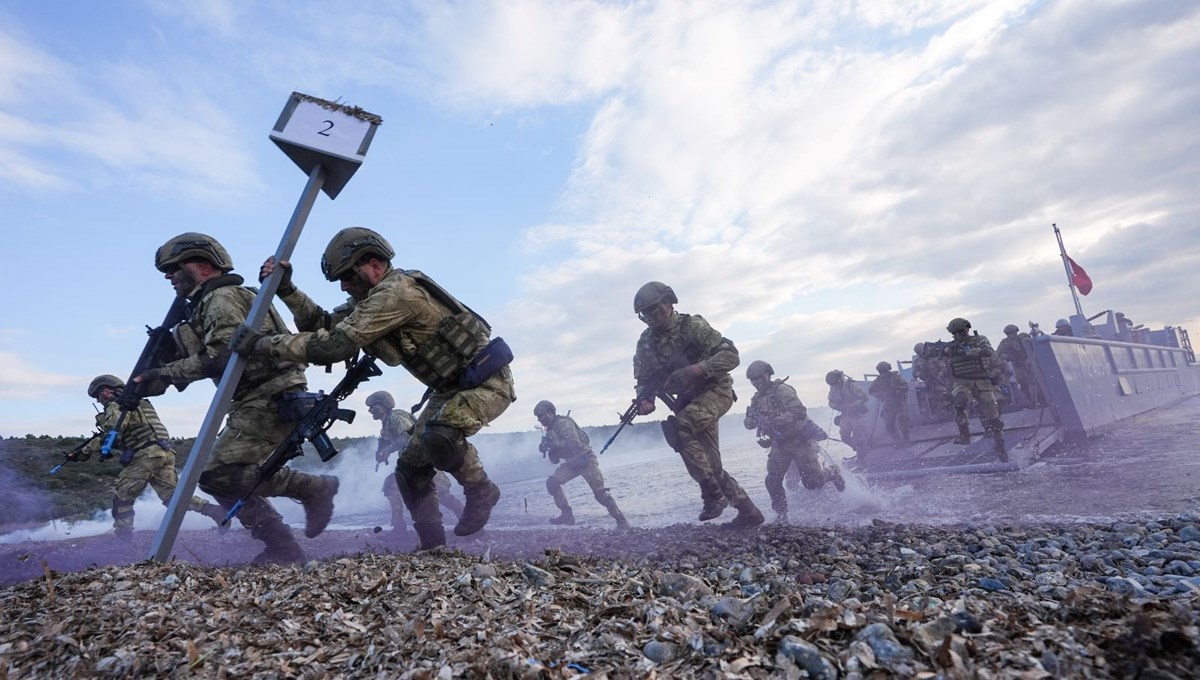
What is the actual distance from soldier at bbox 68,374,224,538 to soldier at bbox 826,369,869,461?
1112 cm

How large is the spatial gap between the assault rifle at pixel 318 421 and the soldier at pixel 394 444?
4.54 metres

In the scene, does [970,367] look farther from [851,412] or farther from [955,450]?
[851,412]

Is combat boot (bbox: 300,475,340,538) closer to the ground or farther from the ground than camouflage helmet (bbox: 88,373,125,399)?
closer to the ground

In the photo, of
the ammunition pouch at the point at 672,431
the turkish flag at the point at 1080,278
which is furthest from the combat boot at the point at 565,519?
the turkish flag at the point at 1080,278

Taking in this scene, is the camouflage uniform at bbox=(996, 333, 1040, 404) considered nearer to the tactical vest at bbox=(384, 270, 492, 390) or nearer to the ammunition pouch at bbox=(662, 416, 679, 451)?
the ammunition pouch at bbox=(662, 416, 679, 451)

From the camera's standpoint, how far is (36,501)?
11664mm

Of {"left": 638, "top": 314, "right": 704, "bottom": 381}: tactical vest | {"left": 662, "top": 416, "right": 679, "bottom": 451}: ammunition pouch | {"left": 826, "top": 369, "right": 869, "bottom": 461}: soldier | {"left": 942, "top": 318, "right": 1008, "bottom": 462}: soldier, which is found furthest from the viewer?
{"left": 826, "top": 369, "right": 869, "bottom": 461}: soldier

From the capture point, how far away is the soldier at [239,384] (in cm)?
489

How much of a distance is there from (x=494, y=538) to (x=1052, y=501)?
19.3ft

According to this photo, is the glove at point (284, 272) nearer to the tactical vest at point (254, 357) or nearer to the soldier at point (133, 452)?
the tactical vest at point (254, 357)

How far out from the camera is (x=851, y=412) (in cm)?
1297

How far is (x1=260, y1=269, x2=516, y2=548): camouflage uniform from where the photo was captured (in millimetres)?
4164

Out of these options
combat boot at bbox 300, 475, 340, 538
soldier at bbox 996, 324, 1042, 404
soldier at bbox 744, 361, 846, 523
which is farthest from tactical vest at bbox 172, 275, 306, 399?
soldier at bbox 996, 324, 1042, 404

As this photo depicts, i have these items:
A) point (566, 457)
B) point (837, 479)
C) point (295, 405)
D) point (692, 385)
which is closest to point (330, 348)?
point (295, 405)
